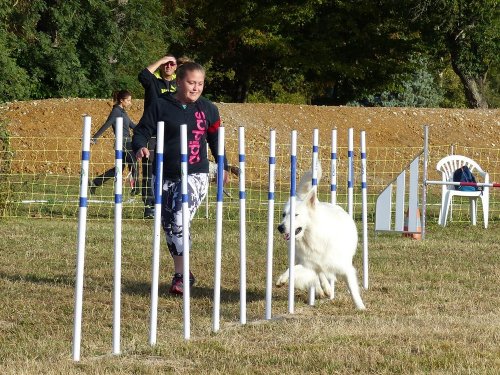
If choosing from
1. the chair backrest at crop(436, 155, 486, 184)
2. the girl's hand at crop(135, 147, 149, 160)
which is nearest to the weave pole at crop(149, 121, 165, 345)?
the girl's hand at crop(135, 147, 149, 160)

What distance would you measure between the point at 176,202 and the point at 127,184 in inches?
504

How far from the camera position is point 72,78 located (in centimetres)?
3675

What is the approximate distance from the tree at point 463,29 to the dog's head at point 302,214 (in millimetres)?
29632

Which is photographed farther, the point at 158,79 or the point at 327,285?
the point at 158,79

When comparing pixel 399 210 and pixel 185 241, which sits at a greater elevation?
pixel 399 210

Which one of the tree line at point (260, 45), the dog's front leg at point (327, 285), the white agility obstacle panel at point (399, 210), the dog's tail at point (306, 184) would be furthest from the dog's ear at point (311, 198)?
the tree line at point (260, 45)

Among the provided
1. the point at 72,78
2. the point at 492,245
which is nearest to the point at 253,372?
Answer: the point at 492,245

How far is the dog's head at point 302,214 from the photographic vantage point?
8.41m

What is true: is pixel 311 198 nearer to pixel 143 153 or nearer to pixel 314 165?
pixel 314 165

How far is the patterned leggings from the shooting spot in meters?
8.56

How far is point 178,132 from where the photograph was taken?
848 cm

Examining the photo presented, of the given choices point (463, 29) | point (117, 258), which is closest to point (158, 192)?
point (117, 258)

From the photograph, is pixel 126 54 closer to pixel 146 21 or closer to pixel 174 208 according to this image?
pixel 146 21

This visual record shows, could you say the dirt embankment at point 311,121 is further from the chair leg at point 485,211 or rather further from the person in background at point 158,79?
the person in background at point 158,79
